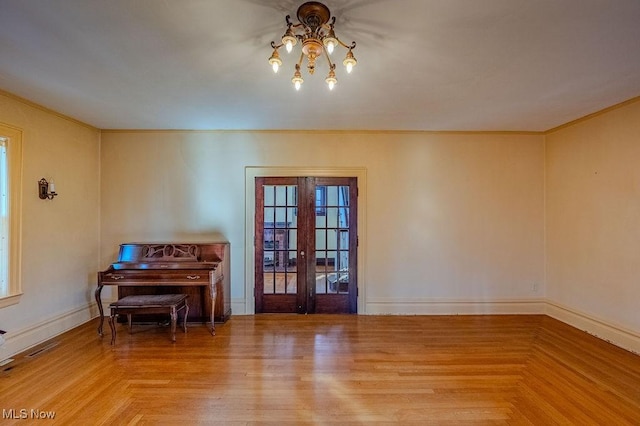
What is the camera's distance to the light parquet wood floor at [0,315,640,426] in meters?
2.27

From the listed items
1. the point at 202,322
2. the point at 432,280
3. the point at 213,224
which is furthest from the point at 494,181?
the point at 202,322

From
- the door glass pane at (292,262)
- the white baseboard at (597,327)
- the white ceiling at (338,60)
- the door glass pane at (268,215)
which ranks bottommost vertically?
the white baseboard at (597,327)

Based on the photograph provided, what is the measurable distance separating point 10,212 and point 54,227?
56 centimetres

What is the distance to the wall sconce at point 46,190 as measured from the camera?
11.7 ft

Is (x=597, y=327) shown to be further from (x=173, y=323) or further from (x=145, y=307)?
(x=145, y=307)

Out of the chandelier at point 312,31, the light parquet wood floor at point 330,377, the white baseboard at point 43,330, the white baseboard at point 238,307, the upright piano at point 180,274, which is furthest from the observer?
the white baseboard at point 238,307

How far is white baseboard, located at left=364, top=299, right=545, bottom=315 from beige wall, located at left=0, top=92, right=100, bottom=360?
12.8 feet

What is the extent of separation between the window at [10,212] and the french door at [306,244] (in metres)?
2.59

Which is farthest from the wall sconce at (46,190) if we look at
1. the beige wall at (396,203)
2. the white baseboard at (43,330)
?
the white baseboard at (43,330)

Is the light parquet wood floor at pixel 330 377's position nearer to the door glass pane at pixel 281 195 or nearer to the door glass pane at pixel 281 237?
the door glass pane at pixel 281 237

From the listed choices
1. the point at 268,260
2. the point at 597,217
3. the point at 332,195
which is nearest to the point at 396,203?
the point at 332,195

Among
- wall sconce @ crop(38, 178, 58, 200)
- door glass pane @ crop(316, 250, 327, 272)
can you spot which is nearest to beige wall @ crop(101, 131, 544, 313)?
door glass pane @ crop(316, 250, 327, 272)

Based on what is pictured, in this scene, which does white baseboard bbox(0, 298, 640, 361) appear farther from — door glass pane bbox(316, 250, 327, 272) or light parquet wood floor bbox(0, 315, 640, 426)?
door glass pane bbox(316, 250, 327, 272)

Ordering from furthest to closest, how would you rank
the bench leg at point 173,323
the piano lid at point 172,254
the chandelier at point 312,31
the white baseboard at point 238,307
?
the white baseboard at point 238,307
the piano lid at point 172,254
the bench leg at point 173,323
the chandelier at point 312,31
